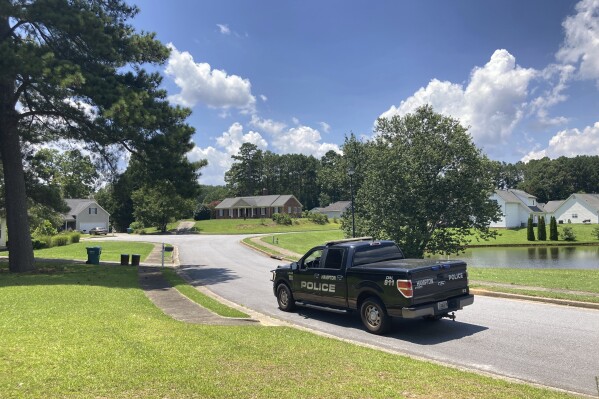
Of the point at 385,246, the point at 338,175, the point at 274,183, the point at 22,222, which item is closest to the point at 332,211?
the point at 274,183

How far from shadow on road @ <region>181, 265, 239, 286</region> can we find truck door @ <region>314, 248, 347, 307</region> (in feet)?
27.4

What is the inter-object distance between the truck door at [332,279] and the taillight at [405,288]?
163 centimetres

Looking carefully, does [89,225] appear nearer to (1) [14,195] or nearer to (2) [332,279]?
(1) [14,195]

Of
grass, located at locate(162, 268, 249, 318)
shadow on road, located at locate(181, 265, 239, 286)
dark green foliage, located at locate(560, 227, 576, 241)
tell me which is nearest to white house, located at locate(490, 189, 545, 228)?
dark green foliage, located at locate(560, 227, 576, 241)

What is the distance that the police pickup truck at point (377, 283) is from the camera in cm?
852

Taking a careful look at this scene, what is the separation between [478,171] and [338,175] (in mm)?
18758

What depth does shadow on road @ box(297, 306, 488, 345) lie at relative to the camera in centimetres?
870

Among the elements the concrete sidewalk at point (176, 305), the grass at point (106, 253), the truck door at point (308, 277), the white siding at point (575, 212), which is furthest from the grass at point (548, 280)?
the white siding at point (575, 212)

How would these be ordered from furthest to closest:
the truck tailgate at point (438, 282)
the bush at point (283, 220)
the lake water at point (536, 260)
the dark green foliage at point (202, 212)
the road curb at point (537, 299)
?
the dark green foliage at point (202, 212), the bush at point (283, 220), the lake water at point (536, 260), the road curb at point (537, 299), the truck tailgate at point (438, 282)

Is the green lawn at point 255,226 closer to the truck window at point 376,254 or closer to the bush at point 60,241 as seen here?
the bush at point 60,241

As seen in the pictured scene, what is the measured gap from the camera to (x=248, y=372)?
5703 millimetres

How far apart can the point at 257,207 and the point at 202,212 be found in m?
11.7

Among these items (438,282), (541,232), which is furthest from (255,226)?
(438,282)

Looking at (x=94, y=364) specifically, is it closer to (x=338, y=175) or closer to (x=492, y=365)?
(x=492, y=365)
